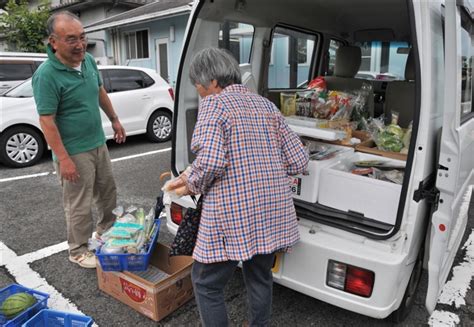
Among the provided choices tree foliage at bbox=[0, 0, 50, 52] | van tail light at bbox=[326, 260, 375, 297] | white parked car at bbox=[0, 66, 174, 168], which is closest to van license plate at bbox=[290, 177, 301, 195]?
van tail light at bbox=[326, 260, 375, 297]

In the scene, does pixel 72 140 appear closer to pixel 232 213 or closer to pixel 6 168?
pixel 232 213

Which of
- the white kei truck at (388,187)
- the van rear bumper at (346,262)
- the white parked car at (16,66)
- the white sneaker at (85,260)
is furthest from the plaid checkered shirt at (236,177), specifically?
the white parked car at (16,66)

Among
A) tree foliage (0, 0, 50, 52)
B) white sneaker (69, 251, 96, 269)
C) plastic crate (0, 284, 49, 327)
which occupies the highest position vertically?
tree foliage (0, 0, 50, 52)

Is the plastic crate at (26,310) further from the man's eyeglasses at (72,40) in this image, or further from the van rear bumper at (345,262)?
the man's eyeglasses at (72,40)

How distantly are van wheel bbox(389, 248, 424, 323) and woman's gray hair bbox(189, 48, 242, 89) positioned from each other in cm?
146

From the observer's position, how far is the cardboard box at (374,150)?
230cm

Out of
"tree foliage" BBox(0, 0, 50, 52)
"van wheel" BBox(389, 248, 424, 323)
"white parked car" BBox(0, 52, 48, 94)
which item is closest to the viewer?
"van wheel" BBox(389, 248, 424, 323)

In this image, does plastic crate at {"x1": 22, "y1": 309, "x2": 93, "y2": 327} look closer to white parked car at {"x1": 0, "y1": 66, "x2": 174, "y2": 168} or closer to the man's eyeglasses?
the man's eyeglasses

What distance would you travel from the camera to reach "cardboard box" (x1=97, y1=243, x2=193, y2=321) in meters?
2.29

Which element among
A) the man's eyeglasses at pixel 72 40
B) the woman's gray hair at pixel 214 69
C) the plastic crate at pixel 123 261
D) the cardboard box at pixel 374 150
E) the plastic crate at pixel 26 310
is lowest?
the plastic crate at pixel 26 310

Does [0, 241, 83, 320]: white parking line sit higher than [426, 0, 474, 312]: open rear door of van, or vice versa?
[426, 0, 474, 312]: open rear door of van

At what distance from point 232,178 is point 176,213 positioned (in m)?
0.99

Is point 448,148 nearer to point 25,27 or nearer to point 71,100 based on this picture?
point 71,100

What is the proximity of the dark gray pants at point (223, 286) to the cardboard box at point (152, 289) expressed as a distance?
1.66 feet
